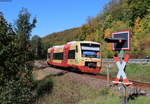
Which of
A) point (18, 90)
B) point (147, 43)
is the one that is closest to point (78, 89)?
point (18, 90)

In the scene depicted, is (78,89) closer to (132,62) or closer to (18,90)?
(18,90)

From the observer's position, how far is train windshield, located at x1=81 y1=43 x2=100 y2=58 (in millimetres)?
26700

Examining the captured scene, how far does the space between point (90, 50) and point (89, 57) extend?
84 centimetres

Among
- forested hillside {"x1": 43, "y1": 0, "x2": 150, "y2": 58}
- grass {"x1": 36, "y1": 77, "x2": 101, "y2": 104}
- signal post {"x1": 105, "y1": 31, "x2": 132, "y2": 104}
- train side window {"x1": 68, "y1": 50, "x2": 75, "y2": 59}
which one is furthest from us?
forested hillside {"x1": 43, "y1": 0, "x2": 150, "y2": 58}

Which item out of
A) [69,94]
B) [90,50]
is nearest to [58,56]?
[90,50]

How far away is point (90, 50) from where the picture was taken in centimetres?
2712

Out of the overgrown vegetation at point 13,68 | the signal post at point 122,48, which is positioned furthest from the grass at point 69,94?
the signal post at point 122,48

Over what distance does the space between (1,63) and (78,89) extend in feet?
16.8

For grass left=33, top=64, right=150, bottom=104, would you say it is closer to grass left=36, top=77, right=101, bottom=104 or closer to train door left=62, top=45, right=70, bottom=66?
grass left=36, top=77, right=101, bottom=104

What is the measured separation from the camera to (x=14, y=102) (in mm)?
15375

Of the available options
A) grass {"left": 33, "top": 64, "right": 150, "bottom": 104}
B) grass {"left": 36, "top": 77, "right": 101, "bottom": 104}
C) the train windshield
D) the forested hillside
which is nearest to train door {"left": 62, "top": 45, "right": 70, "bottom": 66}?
the train windshield

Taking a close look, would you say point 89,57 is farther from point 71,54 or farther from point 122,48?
point 122,48

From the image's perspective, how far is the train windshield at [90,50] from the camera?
2670cm

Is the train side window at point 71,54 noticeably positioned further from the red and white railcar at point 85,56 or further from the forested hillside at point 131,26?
the forested hillside at point 131,26
